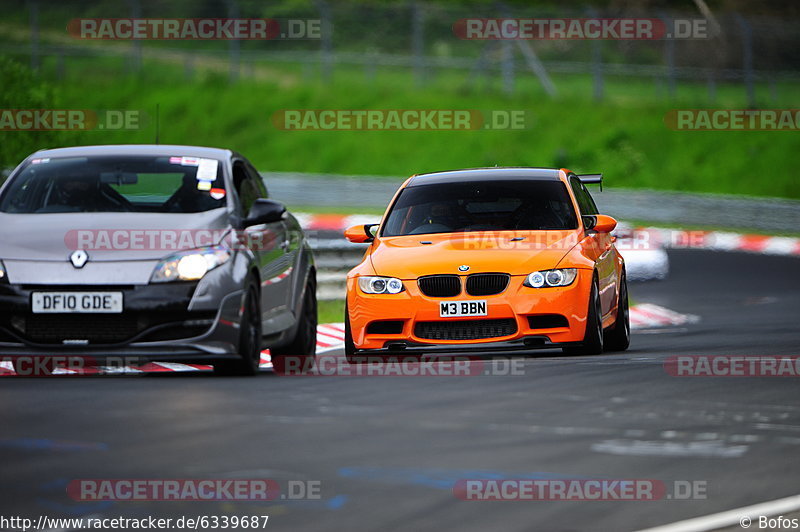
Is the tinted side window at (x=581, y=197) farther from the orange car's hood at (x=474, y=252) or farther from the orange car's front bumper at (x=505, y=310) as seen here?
the orange car's front bumper at (x=505, y=310)

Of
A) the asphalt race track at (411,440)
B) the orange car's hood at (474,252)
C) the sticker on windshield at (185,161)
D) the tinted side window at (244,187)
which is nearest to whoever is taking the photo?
the asphalt race track at (411,440)

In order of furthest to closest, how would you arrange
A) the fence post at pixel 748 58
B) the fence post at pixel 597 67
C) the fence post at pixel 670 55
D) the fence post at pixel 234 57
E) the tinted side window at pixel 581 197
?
the fence post at pixel 234 57 < the fence post at pixel 597 67 < the fence post at pixel 670 55 < the fence post at pixel 748 58 < the tinted side window at pixel 581 197

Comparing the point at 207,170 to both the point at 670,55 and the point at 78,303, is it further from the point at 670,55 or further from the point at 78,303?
the point at 670,55

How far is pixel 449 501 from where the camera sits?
6.85m

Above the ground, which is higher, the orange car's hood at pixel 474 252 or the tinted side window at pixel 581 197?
the tinted side window at pixel 581 197

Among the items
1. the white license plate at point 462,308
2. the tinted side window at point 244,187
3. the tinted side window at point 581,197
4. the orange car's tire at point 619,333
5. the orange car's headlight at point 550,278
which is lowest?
the orange car's tire at point 619,333

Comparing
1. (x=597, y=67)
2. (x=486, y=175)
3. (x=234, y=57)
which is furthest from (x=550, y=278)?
(x=234, y=57)

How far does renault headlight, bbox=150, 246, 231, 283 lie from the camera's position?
35.2ft

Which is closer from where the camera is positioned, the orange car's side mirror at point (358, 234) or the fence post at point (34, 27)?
the orange car's side mirror at point (358, 234)

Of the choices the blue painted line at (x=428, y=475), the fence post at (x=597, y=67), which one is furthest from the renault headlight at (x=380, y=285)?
the fence post at (x=597, y=67)

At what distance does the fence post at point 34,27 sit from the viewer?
149ft

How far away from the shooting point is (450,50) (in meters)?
45.9

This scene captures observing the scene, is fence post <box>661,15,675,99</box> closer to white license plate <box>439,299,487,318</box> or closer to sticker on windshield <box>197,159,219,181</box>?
white license plate <box>439,299,487,318</box>

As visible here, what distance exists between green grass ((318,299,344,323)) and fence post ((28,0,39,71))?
26.5 m
